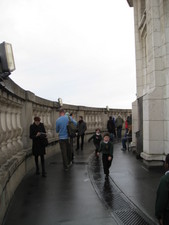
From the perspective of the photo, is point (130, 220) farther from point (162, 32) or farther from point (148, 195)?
point (162, 32)

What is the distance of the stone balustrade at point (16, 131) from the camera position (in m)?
5.50

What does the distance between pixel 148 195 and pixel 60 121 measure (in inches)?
158

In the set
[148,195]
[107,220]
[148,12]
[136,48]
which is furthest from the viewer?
[136,48]

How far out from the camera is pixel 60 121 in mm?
9141

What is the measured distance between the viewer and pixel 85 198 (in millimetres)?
5777

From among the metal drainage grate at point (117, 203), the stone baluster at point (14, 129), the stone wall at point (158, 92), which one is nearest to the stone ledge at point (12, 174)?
the stone baluster at point (14, 129)

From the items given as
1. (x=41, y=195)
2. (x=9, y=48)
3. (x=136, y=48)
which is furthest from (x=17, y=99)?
(x=136, y=48)

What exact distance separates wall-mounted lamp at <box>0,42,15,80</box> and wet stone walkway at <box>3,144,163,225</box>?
7.41 ft

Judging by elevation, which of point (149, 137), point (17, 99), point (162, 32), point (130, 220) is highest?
point (162, 32)

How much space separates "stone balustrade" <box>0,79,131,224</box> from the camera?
5.50 meters

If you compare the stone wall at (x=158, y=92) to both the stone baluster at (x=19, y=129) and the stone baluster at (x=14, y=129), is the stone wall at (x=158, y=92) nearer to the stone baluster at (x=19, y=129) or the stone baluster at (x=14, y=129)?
the stone baluster at (x=19, y=129)

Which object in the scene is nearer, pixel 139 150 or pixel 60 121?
pixel 60 121

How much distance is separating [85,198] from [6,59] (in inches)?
119

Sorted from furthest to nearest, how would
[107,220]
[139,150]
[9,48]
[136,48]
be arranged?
1. [136,48]
2. [139,150]
3. [107,220]
4. [9,48]
